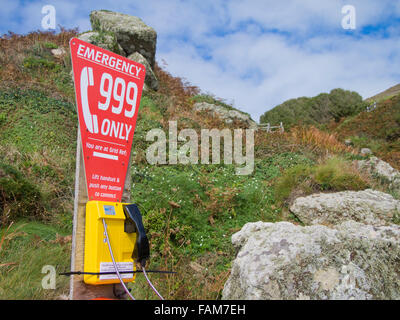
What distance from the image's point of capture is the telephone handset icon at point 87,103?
7.08ft

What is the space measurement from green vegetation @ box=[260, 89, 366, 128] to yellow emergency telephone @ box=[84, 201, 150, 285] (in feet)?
79.3

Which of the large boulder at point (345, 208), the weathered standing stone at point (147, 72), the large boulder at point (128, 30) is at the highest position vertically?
the large boulder at point (128, 30)

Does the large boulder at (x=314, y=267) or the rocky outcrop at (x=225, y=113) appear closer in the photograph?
the large boulder at (x=314, y=267)

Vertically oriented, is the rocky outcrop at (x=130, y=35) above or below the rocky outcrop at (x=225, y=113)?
above

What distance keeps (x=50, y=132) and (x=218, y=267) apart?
5.17 meters

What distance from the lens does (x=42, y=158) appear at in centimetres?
678

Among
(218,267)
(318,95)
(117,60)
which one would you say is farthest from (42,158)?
(318,95)

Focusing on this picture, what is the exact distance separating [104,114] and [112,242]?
83cm

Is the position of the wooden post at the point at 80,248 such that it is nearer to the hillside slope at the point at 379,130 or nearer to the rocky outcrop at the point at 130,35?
the rocky outcrop at the point at 130,35

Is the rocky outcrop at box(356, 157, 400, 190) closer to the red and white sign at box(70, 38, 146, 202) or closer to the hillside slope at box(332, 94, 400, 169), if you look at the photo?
the hillside slope at box(332, 94, 400, 169)

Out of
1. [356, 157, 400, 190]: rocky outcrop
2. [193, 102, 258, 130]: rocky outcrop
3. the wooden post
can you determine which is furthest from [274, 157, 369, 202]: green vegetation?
[193, 102, 258, 130]: rocky outcrop

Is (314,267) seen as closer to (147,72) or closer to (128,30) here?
(147,72)

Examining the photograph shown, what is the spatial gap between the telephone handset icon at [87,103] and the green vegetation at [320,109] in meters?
24.1

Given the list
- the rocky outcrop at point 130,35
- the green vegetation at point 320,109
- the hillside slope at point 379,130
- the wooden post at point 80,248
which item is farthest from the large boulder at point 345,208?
the green vegetation at point 320,109
